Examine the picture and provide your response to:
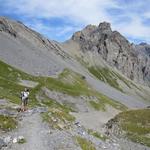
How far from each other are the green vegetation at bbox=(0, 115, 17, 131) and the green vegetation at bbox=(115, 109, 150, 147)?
23903mm

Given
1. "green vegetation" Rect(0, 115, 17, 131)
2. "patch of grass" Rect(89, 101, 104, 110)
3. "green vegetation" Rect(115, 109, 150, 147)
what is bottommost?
"green vegetation" Rect(115, 109, 150, 147)

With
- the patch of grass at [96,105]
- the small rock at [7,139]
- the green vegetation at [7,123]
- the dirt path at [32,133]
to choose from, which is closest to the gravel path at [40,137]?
the dirt path at [32,133]

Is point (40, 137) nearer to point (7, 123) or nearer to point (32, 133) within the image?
point (32, 133)

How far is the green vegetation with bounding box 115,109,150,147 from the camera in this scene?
6519 cm

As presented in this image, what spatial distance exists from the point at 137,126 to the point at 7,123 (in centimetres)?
3752

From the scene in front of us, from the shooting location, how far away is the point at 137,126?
250ft

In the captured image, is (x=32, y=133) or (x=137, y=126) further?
(x=137, y=126)

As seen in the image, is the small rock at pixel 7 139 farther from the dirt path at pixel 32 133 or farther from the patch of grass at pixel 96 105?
the patch of grass at pixel 96 105

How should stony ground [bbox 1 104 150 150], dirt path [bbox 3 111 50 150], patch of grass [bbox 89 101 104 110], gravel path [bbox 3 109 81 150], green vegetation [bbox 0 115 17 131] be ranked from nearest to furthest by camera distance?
dirt path [bbox 3 111 50 150], gravel path [bbox 3 109 81 150], stony ground [bbox 1 104 150 150], green vegetation [bbox 0 115 17 131], patch of grass [bbox 89 101 104 110]

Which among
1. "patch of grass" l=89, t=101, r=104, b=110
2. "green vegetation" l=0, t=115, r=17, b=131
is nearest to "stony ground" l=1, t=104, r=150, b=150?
"green vegetation" l=0, t=115, r=17, b=131

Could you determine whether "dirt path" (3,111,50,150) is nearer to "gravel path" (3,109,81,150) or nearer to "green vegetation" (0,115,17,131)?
"gravel path" (3,109,81,150)

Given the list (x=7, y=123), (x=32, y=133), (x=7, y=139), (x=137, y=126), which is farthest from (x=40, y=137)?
(x=137, y=126)

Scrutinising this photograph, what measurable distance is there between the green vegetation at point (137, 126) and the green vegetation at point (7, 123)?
23.9 meters

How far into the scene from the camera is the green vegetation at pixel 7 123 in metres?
43.6
